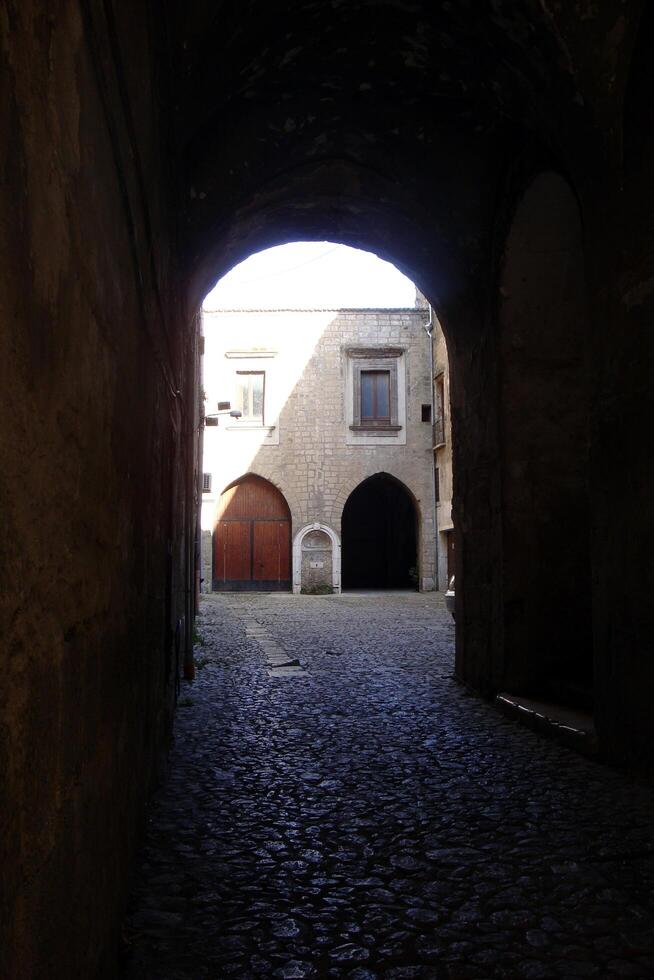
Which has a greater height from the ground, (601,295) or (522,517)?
(601,295)

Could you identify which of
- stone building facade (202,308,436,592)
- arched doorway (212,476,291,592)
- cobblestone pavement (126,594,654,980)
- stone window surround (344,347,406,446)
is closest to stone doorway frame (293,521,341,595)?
stone building facade (202,308,436,592)

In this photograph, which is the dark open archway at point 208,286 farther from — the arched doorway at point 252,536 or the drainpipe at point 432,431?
the arched doorway at point 252,536

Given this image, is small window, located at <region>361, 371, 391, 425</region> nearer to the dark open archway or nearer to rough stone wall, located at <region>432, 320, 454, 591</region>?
rough stone wall, located at <region>432, 320, 454, 591</region>

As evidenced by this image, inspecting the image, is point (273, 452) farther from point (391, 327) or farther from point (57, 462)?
point (57, 462)

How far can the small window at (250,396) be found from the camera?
2208 cm

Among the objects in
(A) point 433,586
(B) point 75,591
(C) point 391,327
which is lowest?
(A) point 433,586

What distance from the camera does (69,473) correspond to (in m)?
1.44

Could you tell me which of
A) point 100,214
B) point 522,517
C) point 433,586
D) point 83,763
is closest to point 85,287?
point 100,214

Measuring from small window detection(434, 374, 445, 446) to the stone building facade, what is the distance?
514 mm

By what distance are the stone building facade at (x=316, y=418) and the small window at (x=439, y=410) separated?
0.51m

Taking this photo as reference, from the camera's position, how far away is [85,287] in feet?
5.15

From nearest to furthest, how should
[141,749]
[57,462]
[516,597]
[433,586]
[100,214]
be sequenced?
[57,462] → [100,214] → [141,749] → [516,597] → [433,586]

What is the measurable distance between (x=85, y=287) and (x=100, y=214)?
292 millimetres

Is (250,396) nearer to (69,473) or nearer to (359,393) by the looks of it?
(359,393)
